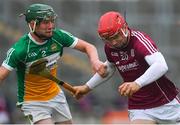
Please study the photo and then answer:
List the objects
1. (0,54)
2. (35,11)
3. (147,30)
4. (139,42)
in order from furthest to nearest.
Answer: (147,30) < (0,54) < (35,11) < (139,42)

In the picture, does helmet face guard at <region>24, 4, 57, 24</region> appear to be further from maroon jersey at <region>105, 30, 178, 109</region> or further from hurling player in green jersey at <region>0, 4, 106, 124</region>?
maroon jersey at <region>105, 30, 178, 109</region>

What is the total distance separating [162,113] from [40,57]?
157 cm

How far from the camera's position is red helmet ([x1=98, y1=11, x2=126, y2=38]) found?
26.0 ft

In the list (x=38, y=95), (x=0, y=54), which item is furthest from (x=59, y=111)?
(x=0, y=54)

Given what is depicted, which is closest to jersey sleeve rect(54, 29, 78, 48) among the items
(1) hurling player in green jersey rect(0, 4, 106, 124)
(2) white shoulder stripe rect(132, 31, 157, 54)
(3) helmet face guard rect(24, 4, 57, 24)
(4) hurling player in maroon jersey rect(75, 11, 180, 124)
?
(1) hurling player in green jersey rect(0, 4, 106, 124)

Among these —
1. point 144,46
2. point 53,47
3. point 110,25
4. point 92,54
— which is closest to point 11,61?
point 53,47

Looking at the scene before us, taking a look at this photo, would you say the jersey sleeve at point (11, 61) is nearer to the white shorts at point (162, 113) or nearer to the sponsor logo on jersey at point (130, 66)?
the sponsor logo on jersey at point (130, 66)

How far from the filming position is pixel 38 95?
9.04 meters

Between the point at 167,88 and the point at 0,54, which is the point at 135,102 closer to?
the point at 167,88

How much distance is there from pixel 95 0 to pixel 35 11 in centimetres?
1027

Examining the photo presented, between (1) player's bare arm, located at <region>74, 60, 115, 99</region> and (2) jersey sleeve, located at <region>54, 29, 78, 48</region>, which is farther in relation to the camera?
(2) jersey sleeve, located at <region>54, 29, 78, 48</region>

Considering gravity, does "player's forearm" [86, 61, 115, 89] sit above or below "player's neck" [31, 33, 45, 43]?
below

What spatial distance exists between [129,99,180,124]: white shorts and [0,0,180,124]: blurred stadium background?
8.57 metres

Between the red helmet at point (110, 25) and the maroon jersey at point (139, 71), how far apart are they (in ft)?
0.60
